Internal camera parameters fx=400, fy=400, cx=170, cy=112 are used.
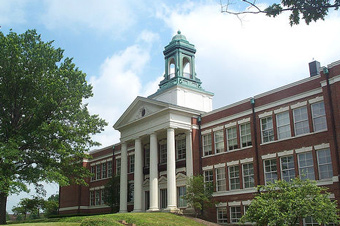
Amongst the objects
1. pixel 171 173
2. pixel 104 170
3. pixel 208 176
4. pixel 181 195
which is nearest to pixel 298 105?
pixel 208 176

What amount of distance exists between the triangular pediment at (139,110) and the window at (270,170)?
1026 cm

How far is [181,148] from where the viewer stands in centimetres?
3694

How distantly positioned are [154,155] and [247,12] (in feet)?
88.3

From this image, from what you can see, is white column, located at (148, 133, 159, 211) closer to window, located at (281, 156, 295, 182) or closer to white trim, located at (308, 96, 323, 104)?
window, located at (281, 156, 295, 182)

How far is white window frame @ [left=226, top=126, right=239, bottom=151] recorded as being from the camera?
32.1 meters

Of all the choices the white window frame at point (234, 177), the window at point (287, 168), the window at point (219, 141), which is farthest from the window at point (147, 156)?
the window at point (287, 168)

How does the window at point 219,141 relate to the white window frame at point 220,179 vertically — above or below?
above

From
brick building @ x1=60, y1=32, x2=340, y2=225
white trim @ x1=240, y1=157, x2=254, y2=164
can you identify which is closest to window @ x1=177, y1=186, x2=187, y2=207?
brick building @ x1=60, y1=32, x2=340, y2=225

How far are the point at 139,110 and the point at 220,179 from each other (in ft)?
36.1

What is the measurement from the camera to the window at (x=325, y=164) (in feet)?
82.3

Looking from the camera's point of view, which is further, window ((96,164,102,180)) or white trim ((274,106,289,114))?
window ((96,164,102,180))

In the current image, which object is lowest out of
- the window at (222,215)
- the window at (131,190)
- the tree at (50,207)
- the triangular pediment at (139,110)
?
the window at (222,215)

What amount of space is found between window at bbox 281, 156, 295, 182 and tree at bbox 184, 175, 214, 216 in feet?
20.7

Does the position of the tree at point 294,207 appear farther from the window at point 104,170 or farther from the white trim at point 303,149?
the window at point 104,170
